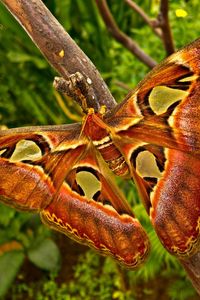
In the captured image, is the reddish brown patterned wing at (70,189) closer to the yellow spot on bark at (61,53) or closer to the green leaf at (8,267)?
the yellow spot on bark at (61,53)

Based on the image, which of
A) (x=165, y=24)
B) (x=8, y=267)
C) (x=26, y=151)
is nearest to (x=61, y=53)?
(x=26, y=151)

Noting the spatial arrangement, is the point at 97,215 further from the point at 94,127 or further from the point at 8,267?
the point at 8,267

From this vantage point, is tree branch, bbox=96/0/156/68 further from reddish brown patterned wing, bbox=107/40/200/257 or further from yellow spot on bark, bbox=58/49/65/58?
reddish brown patterned wing, bbox=107/40/200/257

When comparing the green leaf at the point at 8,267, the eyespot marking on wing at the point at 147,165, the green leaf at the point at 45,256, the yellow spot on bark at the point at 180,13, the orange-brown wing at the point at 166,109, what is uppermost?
the orange-brown wing at the point at 166,109

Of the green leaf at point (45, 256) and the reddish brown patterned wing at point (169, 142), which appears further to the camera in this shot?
the green leaf at point (45, 256)

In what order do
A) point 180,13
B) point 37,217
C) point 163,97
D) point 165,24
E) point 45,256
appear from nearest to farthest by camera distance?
point 163,97 < point 165,24 < point 180,13 < point 45,256 < point 37,217

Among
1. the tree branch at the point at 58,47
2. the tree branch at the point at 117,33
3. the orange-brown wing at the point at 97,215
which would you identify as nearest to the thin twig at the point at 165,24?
the tree branch at the point at 117,33

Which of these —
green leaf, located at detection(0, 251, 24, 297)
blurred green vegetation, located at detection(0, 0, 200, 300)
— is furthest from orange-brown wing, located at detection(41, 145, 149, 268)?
green leaf, located at detection(0, 251, 24, 297)
